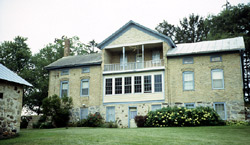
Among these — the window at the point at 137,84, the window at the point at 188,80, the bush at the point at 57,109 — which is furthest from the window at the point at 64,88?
the window at the point at 188,80

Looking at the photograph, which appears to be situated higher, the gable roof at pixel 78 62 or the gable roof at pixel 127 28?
the gable roof at pixel 127 28

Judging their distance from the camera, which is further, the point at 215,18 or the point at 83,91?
the point at 215,18

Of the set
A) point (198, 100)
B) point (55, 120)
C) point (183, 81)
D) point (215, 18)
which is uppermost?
point (215, 18)

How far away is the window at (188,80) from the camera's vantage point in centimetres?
2417

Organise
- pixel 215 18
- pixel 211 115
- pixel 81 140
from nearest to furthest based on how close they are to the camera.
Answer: pixel 81 140 < pixel 211 115 < pixel 215 18

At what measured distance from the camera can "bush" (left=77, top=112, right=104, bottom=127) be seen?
25.4 meters

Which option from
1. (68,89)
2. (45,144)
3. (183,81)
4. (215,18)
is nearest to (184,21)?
(215,18)

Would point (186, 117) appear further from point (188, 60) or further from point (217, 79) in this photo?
point (188, 60)

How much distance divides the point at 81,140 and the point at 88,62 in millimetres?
16113

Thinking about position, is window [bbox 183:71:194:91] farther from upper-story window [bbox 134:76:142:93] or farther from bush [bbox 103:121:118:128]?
bush [bbox 103:121:118:128]

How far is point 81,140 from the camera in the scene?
1253 centimetres

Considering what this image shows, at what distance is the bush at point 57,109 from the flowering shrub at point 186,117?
358 inches

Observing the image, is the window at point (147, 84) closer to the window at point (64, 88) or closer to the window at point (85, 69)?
the window at point (85, 69)

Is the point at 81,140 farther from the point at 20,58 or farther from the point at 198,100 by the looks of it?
the point at 20,58
